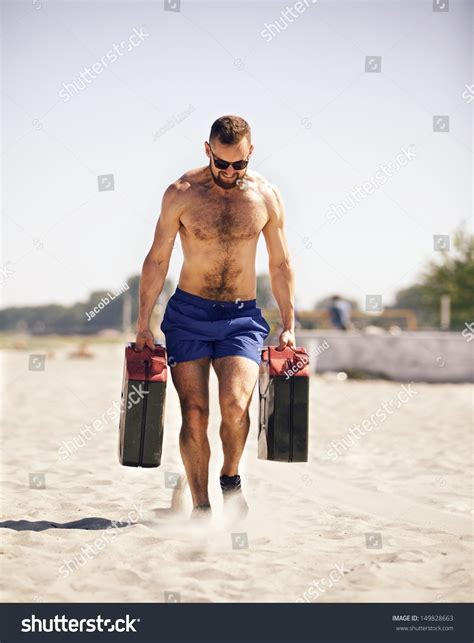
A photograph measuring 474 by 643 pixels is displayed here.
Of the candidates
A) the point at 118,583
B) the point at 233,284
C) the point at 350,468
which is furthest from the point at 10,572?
the point at 350,468

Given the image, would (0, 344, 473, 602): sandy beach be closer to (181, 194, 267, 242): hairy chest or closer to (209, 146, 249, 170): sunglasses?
(181, 194, 267, 242): hairy chest

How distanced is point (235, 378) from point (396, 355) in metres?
12.7

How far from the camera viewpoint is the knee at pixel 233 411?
429 cm

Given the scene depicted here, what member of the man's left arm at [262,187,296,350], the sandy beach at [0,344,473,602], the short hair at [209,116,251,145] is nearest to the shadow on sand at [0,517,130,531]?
the sandy beach at [0,344,473,602]

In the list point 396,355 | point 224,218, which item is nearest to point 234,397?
point 224,218

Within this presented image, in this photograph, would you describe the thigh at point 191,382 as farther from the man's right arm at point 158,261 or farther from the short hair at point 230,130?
the short hair at point 230,130

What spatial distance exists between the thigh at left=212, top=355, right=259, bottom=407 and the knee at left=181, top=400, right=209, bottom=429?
0.11m

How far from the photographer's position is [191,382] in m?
4.32

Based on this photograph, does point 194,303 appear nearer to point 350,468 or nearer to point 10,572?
point 10,572

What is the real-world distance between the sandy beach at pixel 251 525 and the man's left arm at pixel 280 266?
3.69 ft

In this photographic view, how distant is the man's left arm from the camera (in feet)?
14.8
